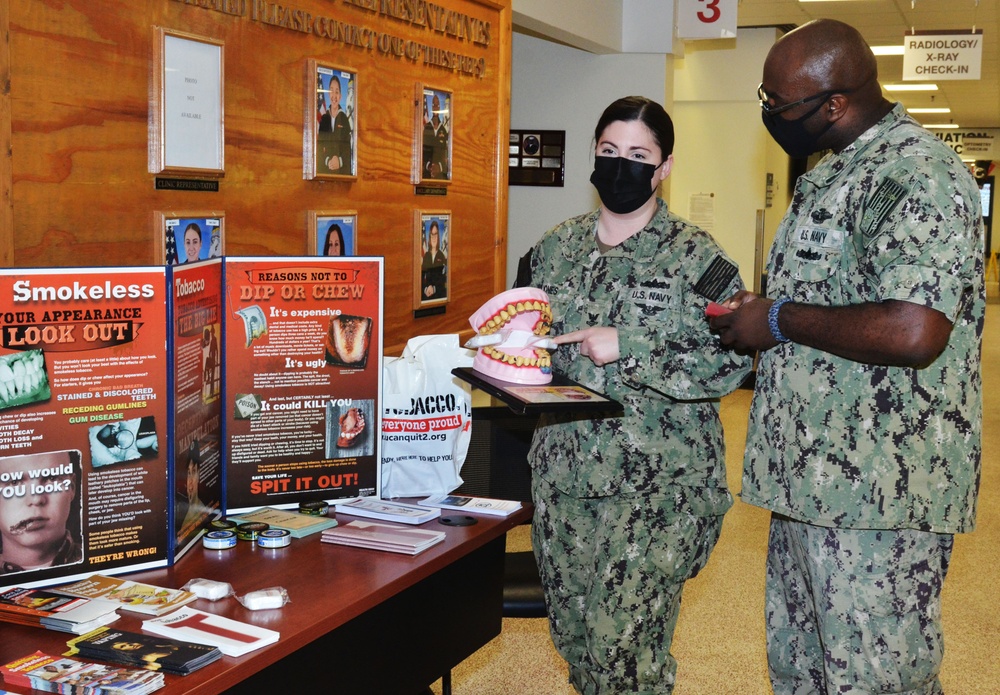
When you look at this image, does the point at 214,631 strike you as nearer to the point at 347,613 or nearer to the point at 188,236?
the point at 347,613

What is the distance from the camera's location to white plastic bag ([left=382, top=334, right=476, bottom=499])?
227cm

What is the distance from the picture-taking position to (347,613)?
1.65m

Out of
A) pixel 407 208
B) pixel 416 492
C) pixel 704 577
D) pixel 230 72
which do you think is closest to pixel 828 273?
pixel 416 492

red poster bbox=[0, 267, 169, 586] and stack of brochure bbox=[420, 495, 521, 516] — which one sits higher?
red poster bbox=[0, 267, 169, 586]

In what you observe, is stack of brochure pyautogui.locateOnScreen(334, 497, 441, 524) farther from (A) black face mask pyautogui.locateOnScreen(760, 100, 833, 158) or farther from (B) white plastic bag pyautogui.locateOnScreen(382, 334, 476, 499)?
(A) black face mask pyautogui.locateOnScreen(760, 100, 833, 158)

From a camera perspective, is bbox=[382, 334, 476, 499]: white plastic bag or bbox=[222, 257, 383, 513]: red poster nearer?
bbox=[222, 257, 383, 513]: red poster

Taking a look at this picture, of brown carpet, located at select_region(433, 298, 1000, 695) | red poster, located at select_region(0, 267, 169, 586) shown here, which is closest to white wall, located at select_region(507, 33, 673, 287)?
brown carpet, located at select_region(433, 298, 1000, 695)

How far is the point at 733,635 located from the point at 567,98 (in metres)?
4.23

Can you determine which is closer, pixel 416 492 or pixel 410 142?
pixel 416 492

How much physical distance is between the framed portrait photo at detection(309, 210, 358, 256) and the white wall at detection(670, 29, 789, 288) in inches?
300

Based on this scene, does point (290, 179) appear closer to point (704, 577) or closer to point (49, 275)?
point (49, 275)

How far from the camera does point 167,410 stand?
1.72m

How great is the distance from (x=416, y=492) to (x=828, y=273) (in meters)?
1.02

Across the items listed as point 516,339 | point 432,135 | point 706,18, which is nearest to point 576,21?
point 706,18
